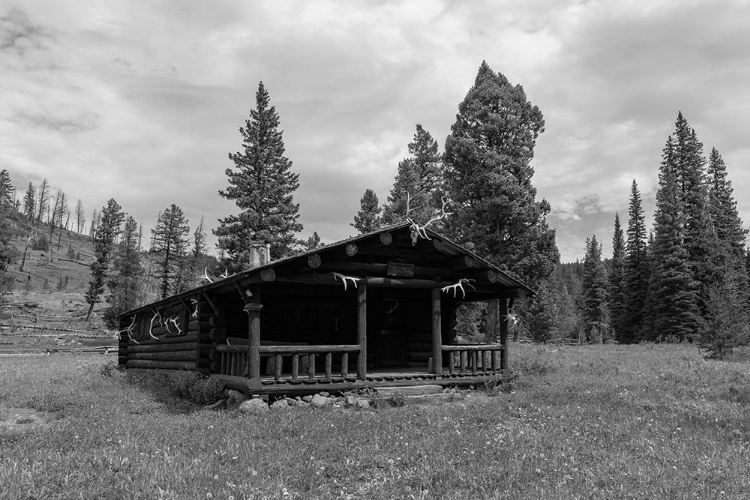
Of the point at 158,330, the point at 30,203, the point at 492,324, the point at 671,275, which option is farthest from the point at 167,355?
the point at 30,203

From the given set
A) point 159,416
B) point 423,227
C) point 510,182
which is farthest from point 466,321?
point 159,416

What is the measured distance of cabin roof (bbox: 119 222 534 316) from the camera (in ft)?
46.8

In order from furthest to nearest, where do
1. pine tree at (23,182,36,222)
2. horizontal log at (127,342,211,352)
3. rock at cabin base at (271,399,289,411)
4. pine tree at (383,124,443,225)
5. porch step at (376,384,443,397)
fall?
1. pine tree at (23,182,36,222)
2. pine tree at (383,124,443,225)
3. horizontal log at (127,342,211,352)
4. porch step at (376,384,443,397)
5. rock at cabin base at (271,399,289,411)

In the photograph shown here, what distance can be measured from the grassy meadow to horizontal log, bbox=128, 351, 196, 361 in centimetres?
308

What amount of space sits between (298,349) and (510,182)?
20.1 metres

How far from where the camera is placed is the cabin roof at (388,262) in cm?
1426

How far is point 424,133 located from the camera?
43.9m

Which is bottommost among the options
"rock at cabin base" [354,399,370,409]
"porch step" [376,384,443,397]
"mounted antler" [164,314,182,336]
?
"rock at cabin base" [354,399,370,409]

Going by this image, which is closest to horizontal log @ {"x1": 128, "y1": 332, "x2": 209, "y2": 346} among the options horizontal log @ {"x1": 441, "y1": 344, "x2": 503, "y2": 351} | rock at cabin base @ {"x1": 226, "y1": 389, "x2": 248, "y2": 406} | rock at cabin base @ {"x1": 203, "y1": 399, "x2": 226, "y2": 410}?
rock at cabin base @ {"x1": 203, "y1": 399, "x2": 226, "y2": 410}

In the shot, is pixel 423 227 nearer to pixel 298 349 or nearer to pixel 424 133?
pixel 298 349

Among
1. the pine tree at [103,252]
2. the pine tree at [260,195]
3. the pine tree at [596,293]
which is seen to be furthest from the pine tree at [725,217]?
the pine tree at [103,252]

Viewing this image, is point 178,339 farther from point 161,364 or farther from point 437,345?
point 437,345

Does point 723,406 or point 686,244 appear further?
point 686,244

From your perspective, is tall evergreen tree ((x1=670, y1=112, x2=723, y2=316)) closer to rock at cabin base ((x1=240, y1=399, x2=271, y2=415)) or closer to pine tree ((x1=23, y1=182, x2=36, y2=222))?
rock at cabin base ((x1=240, y1=399, x2=271, y2=415))
